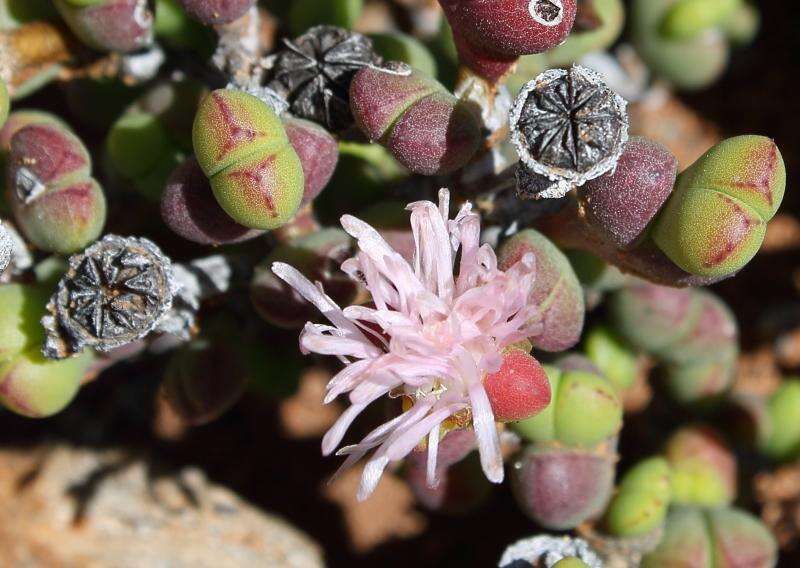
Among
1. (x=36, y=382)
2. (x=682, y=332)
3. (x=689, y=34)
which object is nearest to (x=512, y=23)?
(x=682, y=332)

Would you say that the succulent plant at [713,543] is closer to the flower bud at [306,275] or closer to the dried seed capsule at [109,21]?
the flower bud at [306,275]

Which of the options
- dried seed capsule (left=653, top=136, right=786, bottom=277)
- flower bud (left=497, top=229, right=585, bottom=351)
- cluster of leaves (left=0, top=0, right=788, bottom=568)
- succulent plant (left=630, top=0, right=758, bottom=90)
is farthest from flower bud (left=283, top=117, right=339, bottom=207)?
succulent plant (left=630, top=0, right=758, bottom=90)

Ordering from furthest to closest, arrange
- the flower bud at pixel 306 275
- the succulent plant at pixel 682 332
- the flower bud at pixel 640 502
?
the succulent plant at pixel 682 332 → the flower bud at pixel 640 502 → the flower bud at pixel 306 275

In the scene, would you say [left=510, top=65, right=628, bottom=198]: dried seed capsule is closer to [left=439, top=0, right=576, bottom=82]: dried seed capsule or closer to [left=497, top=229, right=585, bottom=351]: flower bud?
[left=439, top=0, right=576, bottom=82]: dried seed capsule

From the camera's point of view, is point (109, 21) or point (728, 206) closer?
point (728, 206)

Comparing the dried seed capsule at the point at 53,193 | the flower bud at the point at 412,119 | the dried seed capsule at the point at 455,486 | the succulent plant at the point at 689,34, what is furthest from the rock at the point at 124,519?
the succulent plant at the point at 689,34

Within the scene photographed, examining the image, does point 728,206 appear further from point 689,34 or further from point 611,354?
point 689,34
